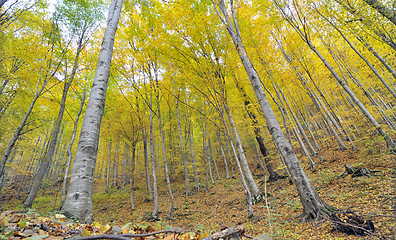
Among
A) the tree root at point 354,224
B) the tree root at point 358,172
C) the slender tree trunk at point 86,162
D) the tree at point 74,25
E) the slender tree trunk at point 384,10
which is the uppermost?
the tree at point 74,25

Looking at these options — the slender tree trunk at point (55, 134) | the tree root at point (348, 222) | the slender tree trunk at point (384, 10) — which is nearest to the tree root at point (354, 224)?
the tree root at point (348, 222)

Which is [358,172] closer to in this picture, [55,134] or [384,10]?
[384,10]

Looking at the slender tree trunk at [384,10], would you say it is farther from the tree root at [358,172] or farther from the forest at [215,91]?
the tree root at [358,172]

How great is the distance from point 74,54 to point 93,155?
1042cm

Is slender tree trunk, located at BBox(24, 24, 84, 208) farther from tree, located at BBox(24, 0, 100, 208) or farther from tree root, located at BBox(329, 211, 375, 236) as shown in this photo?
tree root, located at BBox(329, 211, 375, 236)

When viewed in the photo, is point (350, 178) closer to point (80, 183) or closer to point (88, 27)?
point (80, 183)

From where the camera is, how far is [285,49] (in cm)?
1020

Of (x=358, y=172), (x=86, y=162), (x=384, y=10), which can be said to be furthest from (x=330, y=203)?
(x=86, y=162)

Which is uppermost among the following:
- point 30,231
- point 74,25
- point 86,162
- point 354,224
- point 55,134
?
point 74,25

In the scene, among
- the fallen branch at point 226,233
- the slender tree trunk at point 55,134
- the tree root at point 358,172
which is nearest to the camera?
the fallen branch at point 226,233

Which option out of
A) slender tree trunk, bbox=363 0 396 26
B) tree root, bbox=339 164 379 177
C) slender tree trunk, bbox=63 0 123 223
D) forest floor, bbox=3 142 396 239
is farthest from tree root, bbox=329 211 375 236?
slender tree trunk, bbox=363 0 396 26

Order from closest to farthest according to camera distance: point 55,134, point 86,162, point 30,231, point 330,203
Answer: point 30,231
point 86,162
point 330,203
point 55,134

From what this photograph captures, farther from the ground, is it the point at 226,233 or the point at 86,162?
the point at 86,162

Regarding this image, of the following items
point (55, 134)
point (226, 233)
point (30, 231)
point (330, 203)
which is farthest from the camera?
point (55, 134)
